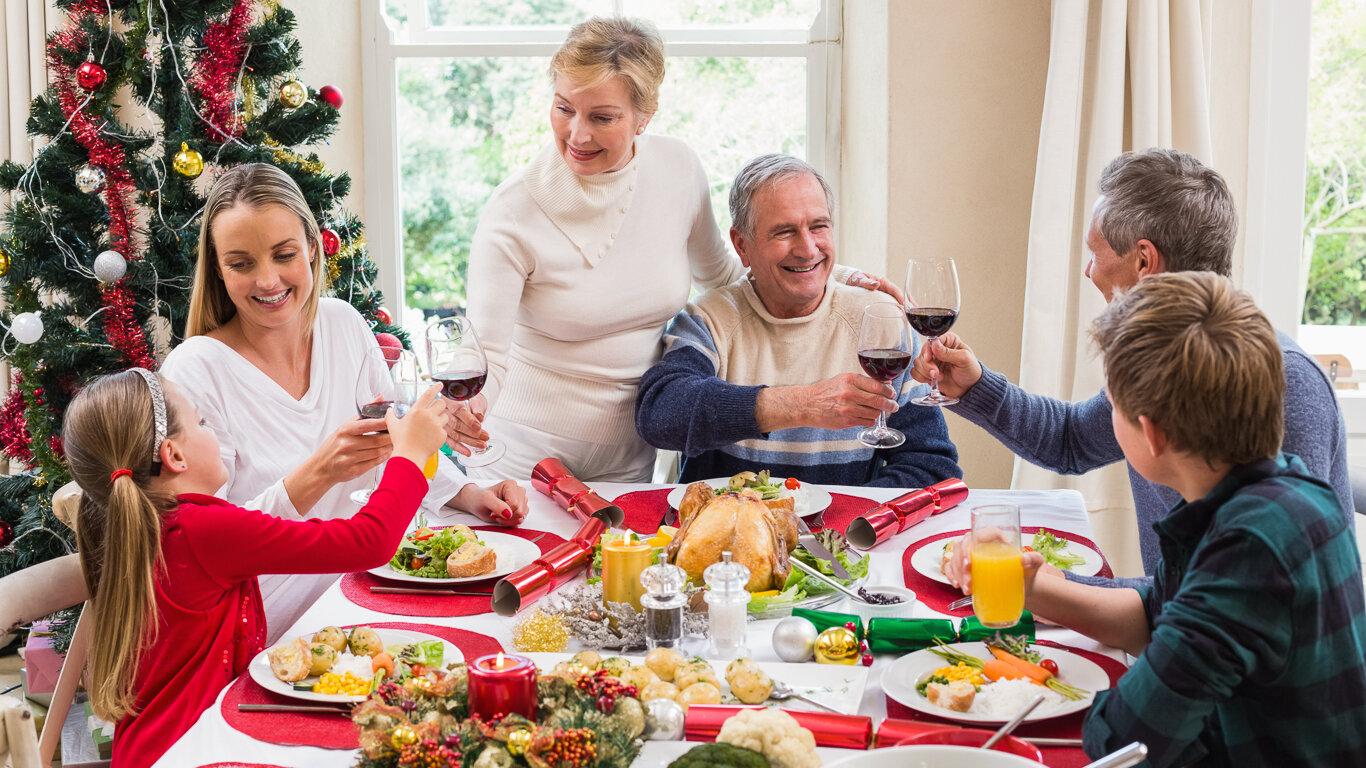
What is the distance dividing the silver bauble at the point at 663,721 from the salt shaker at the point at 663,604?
251mm

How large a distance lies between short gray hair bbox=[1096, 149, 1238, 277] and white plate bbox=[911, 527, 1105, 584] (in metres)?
0.46

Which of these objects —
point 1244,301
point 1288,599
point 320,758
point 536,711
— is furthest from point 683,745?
point 1244,301

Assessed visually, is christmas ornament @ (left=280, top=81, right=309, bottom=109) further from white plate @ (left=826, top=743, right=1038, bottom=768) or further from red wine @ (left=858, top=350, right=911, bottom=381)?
white plate @ (left=826, top=743, right=1038, bottom=768)

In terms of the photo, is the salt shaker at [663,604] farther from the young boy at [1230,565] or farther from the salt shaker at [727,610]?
the young boy at [1230,565]

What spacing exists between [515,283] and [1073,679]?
145cm

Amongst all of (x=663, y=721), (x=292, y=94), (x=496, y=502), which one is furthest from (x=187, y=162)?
(x=663, y=721)

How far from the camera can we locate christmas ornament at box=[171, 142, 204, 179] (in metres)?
2.88

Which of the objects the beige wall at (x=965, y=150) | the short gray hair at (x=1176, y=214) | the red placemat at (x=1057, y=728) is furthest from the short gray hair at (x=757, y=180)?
the red placemat at (x=1057, y=728)

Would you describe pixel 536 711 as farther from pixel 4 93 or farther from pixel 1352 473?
A: pixel 4 93

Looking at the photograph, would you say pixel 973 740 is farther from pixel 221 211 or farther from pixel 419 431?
pixel 221 211

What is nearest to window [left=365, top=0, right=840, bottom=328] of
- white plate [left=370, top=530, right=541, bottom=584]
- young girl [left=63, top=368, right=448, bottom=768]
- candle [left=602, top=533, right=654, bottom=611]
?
white plate [left=370, top=530, right=541, bottom=584]

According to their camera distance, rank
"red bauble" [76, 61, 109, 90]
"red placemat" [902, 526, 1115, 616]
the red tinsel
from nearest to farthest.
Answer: "red placemat" [902, 526, 1115, 616] → "red bauble" [76, 61, 109, 90] → the red tinsel

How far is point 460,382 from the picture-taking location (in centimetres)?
182

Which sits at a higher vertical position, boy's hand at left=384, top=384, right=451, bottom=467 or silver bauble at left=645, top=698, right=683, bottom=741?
boy's hand at left=384, top=384, right=451, bottom=467
